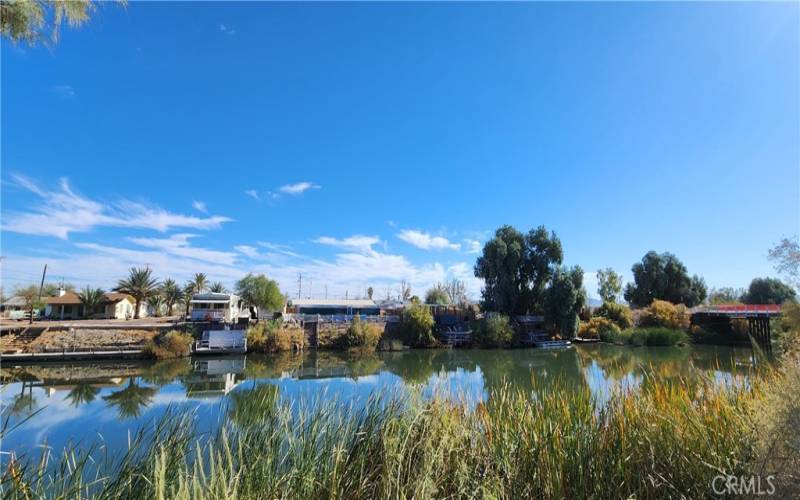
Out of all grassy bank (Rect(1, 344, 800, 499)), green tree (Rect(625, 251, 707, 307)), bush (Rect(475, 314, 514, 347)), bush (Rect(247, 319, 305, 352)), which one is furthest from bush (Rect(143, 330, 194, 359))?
green tree (Rect(625, 251, 707, 307))

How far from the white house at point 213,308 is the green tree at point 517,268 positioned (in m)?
22.7

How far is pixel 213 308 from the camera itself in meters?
29.0

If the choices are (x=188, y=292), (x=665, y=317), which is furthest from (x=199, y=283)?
(x=665, y=317)

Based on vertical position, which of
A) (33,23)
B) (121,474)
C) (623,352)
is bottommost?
(623,352)

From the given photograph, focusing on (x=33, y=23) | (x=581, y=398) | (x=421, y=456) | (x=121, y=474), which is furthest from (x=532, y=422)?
(x=33, y=23)

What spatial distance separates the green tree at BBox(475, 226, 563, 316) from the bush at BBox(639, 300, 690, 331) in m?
9.57

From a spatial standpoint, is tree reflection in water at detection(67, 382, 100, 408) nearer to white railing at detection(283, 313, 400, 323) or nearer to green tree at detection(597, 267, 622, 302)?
white railing at detection(283, 313, 400, 323)

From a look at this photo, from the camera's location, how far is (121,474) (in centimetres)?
285

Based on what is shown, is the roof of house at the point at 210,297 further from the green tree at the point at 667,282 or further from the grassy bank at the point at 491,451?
the green tree at the point at 667,282

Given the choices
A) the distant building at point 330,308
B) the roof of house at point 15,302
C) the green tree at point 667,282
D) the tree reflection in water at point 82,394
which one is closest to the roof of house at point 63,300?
the roof of house at point 15,302

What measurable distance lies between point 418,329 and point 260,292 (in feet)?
75.0

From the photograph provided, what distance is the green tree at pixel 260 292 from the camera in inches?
1796

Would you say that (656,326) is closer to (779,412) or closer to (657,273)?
(657,273)

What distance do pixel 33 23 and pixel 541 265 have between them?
37.4 metres
